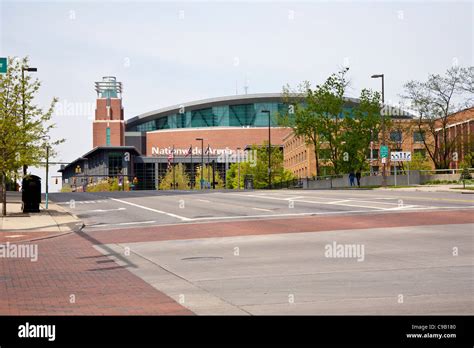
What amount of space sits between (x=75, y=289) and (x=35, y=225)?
578 inches

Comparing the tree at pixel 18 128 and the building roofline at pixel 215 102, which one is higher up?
the building roofline at pixel 215 102

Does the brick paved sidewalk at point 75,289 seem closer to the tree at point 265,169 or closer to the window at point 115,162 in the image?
the tree at point 265,169

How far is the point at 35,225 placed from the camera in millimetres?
24281

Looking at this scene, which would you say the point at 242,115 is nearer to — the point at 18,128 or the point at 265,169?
the point at 265,169

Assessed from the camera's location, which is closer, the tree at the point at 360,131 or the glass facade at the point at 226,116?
the tree at the point at 360,131

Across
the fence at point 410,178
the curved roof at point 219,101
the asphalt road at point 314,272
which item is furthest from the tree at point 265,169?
the asphalt road at point 314,272

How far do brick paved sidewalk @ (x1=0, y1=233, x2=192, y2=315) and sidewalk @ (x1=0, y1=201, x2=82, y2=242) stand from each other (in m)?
5.38

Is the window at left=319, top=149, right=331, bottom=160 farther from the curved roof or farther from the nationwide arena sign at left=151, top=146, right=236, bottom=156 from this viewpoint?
the curved roof

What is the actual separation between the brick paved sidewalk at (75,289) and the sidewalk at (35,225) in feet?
17.6

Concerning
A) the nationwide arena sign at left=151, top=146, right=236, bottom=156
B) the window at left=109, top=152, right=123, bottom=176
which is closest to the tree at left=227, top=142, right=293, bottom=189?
the nationwide arena sign at left=151, top=146, right=236, bottom=156

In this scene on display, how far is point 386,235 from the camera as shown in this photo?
59.8ft

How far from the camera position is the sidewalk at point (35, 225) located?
69.5 feet
